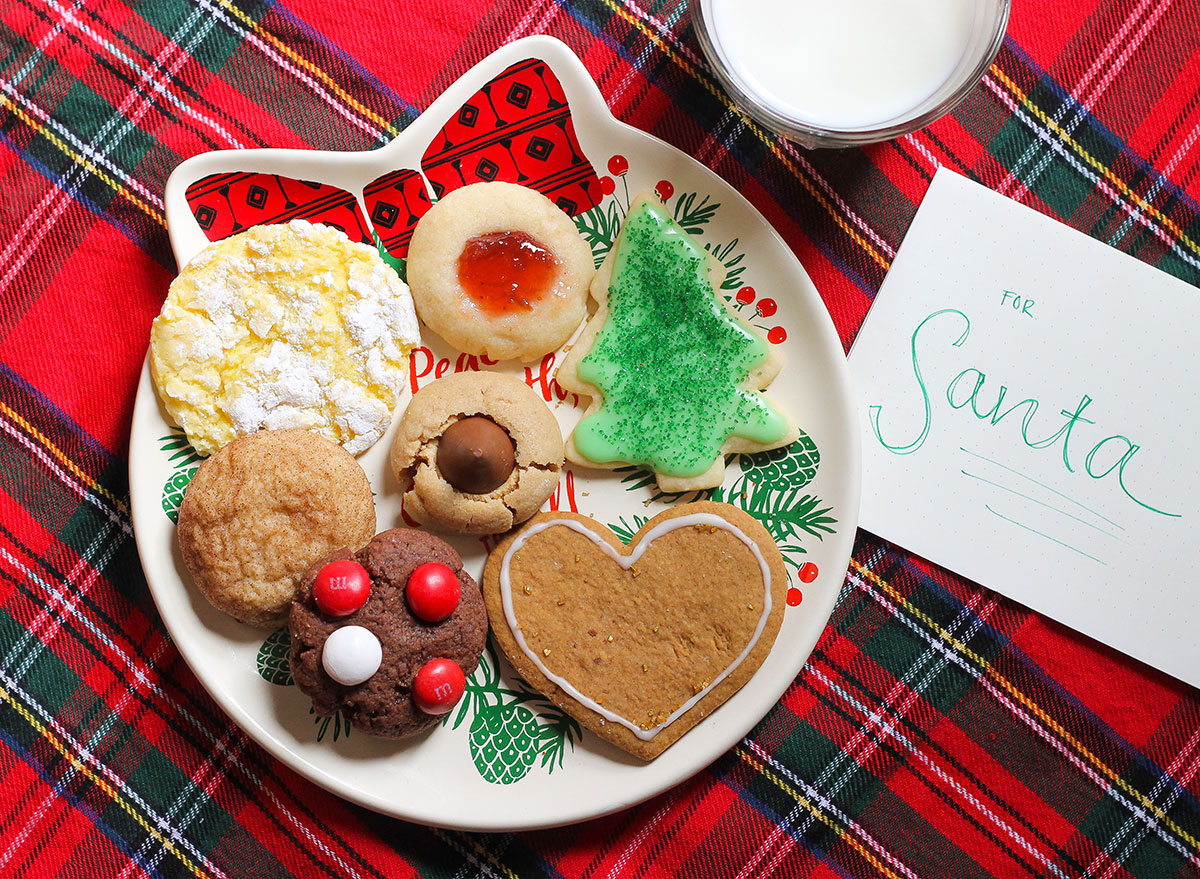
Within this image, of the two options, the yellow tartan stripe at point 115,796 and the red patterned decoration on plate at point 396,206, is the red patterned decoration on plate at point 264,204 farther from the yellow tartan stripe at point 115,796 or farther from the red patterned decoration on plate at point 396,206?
the yellow tartan stripe at point 115,796

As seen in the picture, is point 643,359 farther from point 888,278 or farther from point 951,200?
point 951,200

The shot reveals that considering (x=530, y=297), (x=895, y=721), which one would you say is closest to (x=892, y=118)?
(x=530, y=297)

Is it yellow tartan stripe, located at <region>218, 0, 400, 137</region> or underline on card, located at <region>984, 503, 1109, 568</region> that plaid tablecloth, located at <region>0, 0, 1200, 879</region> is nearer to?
yellow tartan stripe, located at <region>218, 0, 400, 137</region>

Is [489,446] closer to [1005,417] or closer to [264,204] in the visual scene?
[264,204]

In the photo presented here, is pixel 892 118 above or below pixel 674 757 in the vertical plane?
above

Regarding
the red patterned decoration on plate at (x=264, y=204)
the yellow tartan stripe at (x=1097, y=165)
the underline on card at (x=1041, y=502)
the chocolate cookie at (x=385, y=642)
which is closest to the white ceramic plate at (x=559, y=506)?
the red patterned decoration on plate at (x=264, y=204)
